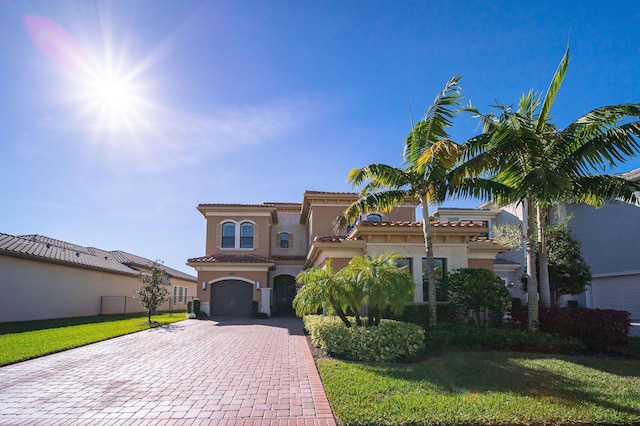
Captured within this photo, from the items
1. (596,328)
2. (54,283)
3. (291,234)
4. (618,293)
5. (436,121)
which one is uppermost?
(436,121)

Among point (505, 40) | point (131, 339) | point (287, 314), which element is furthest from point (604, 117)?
point (287, 314)

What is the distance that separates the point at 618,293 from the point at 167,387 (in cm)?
2423

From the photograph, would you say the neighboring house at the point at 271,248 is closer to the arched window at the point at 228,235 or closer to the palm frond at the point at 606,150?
the arched window at the point at 228,235

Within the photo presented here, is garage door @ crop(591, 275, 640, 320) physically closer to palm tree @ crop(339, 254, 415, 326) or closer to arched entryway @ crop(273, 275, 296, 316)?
palm tree @ crop(339, 254, 415, 326)

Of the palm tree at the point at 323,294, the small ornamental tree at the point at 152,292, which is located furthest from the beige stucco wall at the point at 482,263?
the small ornamental tree at the point at 152,292

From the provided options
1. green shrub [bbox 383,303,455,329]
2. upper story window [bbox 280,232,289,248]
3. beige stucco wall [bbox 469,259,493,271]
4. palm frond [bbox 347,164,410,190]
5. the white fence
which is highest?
palm frond [bbox 347,164,410,190]

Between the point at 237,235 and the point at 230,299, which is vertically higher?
the point at 237,235

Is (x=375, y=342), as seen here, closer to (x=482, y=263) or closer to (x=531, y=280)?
(x=531, y=280)

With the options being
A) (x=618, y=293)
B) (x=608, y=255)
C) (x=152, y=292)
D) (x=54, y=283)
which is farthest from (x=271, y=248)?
(x=618, y=293)

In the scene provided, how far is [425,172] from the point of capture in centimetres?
1224

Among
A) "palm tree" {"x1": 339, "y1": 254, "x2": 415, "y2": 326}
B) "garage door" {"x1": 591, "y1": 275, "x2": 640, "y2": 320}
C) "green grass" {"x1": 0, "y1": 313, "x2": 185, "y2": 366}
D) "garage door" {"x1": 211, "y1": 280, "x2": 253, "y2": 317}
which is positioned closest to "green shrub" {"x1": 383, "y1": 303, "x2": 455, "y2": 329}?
"palm tree" {"x1": 339, "y1": 254, "x2": 415, "y2": 326}

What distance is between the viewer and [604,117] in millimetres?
10352

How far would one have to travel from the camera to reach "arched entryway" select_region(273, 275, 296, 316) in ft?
83.4

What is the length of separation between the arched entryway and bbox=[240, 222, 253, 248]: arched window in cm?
310
